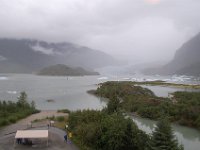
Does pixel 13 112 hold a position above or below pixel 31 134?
above

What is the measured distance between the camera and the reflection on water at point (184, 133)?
33.3 m

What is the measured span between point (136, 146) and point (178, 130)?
16195 mm

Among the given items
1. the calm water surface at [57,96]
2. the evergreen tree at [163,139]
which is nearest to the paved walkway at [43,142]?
the evergreen tree at [163,139]

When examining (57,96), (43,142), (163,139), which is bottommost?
(43,142)

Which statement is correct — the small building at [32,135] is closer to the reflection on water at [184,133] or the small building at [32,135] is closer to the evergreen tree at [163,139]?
the evergreen tree at [163,139]

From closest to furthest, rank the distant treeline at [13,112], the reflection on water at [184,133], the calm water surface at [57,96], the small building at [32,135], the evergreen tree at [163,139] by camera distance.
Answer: the evergreen tree at [163,139]
the small building at [32,135]
the reflection on water at [184,133]
the distant treeline at [13,112]
the calm water surface at [57,96]

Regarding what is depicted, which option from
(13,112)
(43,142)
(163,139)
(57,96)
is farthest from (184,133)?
(57,96)

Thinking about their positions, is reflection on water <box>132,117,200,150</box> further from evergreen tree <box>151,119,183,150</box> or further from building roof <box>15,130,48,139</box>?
building roof <box>15,130,48,139</box>

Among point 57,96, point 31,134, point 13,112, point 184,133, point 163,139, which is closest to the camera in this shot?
point 163,139

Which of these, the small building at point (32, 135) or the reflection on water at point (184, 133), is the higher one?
the small building at point (32, 135)

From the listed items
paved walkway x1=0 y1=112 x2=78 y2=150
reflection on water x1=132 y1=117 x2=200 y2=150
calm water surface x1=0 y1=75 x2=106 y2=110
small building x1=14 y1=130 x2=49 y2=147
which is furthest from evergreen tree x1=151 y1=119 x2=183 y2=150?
calm water surface x1=0 y1=75 x2=106 y2=110

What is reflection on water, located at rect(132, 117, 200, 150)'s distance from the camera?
109 feet

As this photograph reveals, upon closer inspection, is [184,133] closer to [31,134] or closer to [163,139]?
[163,139]

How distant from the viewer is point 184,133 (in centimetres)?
3872
